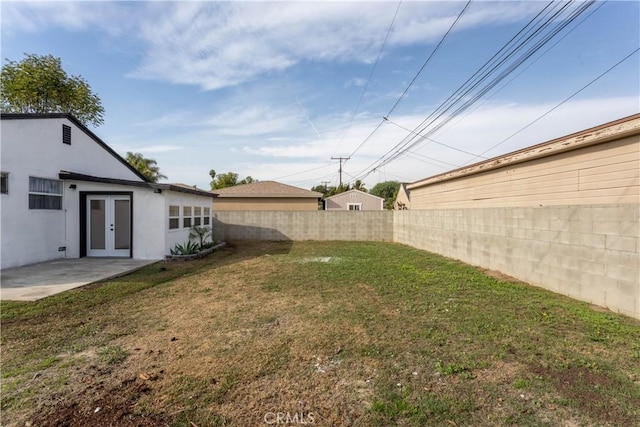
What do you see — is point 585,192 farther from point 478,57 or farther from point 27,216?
point 27,216

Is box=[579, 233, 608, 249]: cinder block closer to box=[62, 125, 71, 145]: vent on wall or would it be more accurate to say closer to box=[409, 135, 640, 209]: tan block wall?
box=[409, 135, 640, 209]: tan block wall

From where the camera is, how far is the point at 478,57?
8.79 m

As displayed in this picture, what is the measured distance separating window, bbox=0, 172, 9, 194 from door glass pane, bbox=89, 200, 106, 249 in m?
2.26

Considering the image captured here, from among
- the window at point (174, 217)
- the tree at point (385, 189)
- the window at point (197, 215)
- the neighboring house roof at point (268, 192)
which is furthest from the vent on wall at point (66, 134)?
the tree at point (385, 189)

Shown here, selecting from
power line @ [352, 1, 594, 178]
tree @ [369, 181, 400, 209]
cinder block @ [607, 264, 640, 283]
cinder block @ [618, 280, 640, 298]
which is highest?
tree @ [369, 181, 400, 209]

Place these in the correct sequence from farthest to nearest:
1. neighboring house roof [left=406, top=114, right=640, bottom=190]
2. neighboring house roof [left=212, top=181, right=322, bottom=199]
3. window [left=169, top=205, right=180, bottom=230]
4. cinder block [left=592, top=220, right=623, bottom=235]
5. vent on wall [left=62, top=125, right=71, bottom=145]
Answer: neighboring house roof [left=212, top=181, right=322, bottom=199]
window [left=169, top=205, right=180, bottom=230]
vent on wall [left=62, top=125, right=71, bottom=145]
neighboring house roof [left=406, top=114, right=640, bottom=190]
cinder block [left=592, top=220, right=623, bottom=235]

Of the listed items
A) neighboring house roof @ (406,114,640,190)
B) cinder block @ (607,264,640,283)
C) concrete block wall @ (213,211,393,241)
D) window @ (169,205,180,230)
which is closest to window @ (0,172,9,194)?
window @ (169,205,180,230)

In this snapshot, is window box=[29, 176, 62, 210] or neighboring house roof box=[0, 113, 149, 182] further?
window box=[29, 176, 62, 210]

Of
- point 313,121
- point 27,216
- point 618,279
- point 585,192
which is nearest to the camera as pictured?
point 618,279

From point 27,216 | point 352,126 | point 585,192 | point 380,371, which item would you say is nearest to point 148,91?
point 27,216

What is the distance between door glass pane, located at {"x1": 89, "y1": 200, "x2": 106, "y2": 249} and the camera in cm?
998

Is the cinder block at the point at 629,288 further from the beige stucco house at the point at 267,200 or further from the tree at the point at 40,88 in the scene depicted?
the tree at the point at 40,88

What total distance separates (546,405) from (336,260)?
7.55 metres

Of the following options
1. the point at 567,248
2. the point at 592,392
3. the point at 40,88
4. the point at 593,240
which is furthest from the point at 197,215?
the point at 40,88
